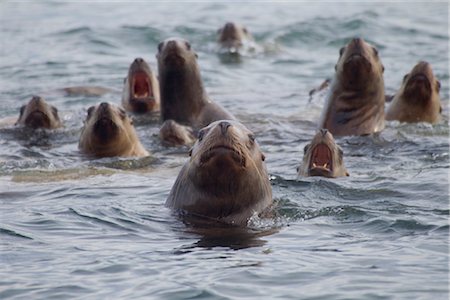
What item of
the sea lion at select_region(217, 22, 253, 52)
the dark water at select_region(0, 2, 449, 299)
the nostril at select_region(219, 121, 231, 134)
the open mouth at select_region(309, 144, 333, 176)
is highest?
the sea lion at select_region(217, 22, 253, 52)

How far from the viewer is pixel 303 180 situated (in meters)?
9.80

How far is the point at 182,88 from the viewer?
13.7 metres

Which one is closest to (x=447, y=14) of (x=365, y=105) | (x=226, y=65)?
(x=226, y=65)

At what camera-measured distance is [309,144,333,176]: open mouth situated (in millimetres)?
10062

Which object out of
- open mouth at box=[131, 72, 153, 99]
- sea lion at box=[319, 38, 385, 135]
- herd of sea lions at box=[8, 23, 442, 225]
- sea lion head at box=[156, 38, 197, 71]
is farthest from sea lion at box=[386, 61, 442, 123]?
open mouth at box=[131, 72, 153, 99]

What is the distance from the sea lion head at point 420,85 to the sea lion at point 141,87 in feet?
10.6

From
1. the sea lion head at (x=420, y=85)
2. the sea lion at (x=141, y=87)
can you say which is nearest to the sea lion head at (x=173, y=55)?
the sea lion at (x=141, y=87)

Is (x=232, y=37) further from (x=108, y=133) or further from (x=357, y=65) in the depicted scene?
Answer: (x=108, y=133)

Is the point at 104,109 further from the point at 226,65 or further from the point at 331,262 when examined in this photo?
the point at 226,65

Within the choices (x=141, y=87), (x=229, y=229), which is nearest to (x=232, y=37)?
(x=141, y=87)

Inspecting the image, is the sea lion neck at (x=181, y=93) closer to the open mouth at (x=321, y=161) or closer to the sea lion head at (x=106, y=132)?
the sea lion head at (x=106, y=132)

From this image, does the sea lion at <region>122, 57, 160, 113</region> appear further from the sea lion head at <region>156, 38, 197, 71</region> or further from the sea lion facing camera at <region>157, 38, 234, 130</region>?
the sea lion head at <region>156, 38, 197, 71</region>

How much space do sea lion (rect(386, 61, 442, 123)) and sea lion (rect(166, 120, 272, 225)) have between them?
5.30 meters

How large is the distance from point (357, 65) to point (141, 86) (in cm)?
360
